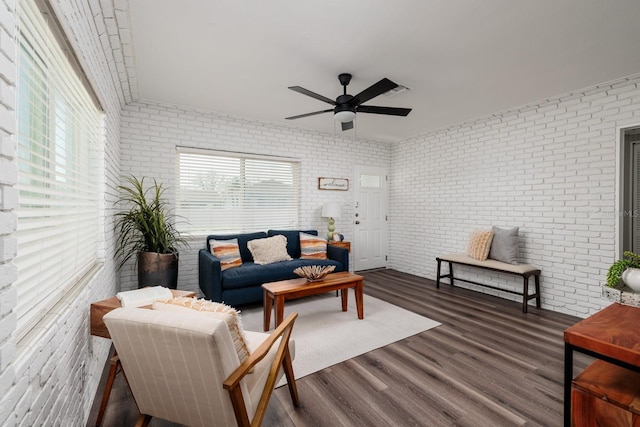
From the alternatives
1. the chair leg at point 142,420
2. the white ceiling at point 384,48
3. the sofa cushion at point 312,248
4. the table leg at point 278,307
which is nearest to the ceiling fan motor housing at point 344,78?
the white ceiling at point 384,48

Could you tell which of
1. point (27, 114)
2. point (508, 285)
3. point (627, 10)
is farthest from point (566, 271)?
point (27, 114)

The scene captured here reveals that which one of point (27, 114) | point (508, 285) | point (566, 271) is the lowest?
point (508, 285)

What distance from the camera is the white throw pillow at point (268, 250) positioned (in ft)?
13.5

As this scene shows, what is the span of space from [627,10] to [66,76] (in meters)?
3.60

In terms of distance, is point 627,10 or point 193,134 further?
point 193,134

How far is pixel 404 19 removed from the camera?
218cm

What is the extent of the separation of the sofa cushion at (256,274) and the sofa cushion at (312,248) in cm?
33

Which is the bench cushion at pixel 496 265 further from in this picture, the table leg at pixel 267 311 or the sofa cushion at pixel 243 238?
the sofa cushion at pixel 243 238

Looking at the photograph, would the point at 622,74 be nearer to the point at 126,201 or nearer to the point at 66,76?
the point at 66,76

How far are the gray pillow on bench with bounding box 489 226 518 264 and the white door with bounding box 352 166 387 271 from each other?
226 cm

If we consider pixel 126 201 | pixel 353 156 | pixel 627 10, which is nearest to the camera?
pixel 627 10

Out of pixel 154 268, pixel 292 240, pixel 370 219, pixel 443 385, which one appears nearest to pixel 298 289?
pixel 443 385

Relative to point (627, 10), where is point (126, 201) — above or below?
below

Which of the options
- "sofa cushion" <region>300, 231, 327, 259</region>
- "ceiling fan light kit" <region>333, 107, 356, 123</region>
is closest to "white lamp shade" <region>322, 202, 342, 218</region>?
"sofa cushion" <region>300, 231, 327, 259</region>
